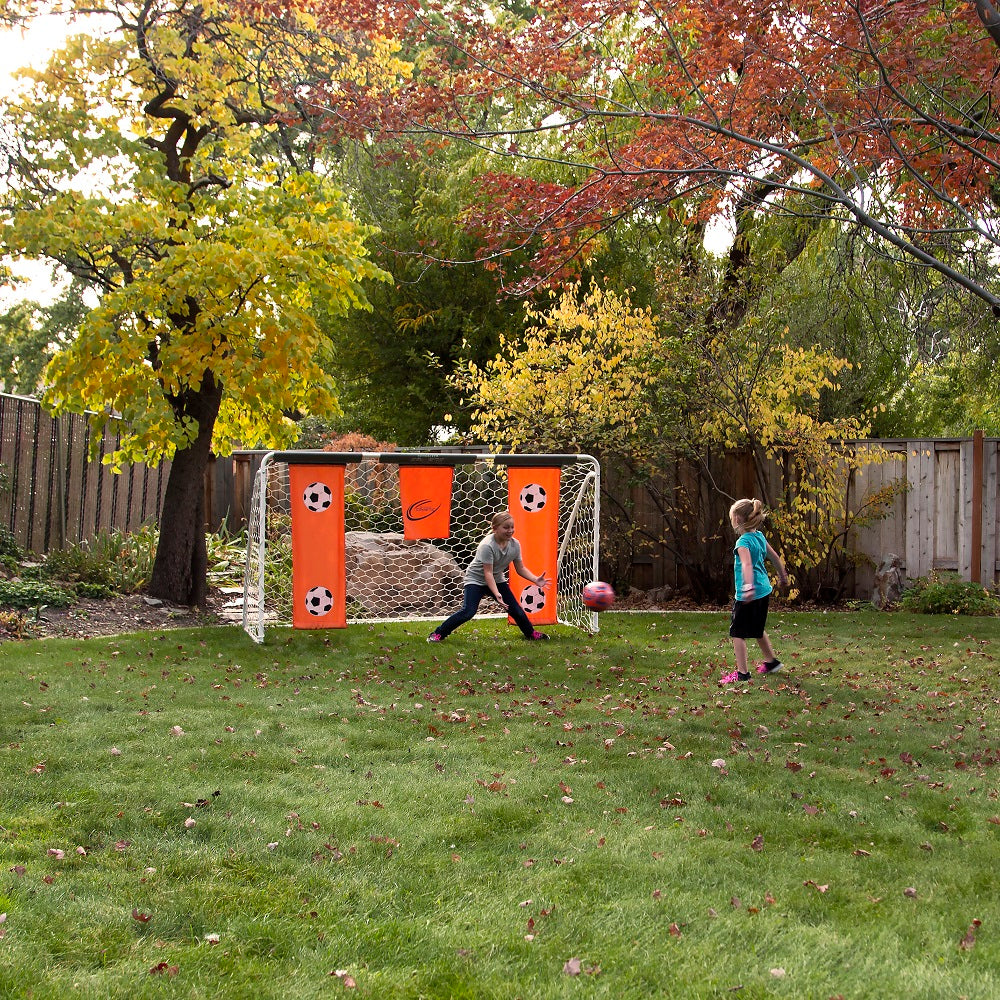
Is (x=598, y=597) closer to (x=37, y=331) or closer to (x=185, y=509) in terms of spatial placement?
(x=185, y=509)

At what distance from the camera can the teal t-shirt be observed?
7402mm

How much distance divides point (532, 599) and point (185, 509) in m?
3.78

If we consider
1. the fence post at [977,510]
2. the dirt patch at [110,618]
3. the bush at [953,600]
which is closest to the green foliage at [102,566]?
the dirt patch at [110,618]

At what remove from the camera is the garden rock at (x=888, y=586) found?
38.7ft

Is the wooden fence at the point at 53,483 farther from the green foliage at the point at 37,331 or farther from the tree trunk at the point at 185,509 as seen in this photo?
the green foliage at the point at 37,331

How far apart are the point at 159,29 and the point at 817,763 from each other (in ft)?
29.1

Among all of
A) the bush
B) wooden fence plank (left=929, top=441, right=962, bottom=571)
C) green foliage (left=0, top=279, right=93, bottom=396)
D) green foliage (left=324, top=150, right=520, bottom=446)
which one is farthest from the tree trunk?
green foliage (left=0, top=279, right=93, bottom=396)

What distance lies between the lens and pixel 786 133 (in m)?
8.06

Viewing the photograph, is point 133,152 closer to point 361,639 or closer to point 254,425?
point 254,425

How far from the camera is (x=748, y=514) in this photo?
24.7ft

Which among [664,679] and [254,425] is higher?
[254,425]

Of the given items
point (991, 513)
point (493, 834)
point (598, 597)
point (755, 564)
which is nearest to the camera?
point (493, 834)

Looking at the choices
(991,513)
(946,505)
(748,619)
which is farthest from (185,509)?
(991,513)

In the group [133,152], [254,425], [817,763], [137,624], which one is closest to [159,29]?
[133,152]
